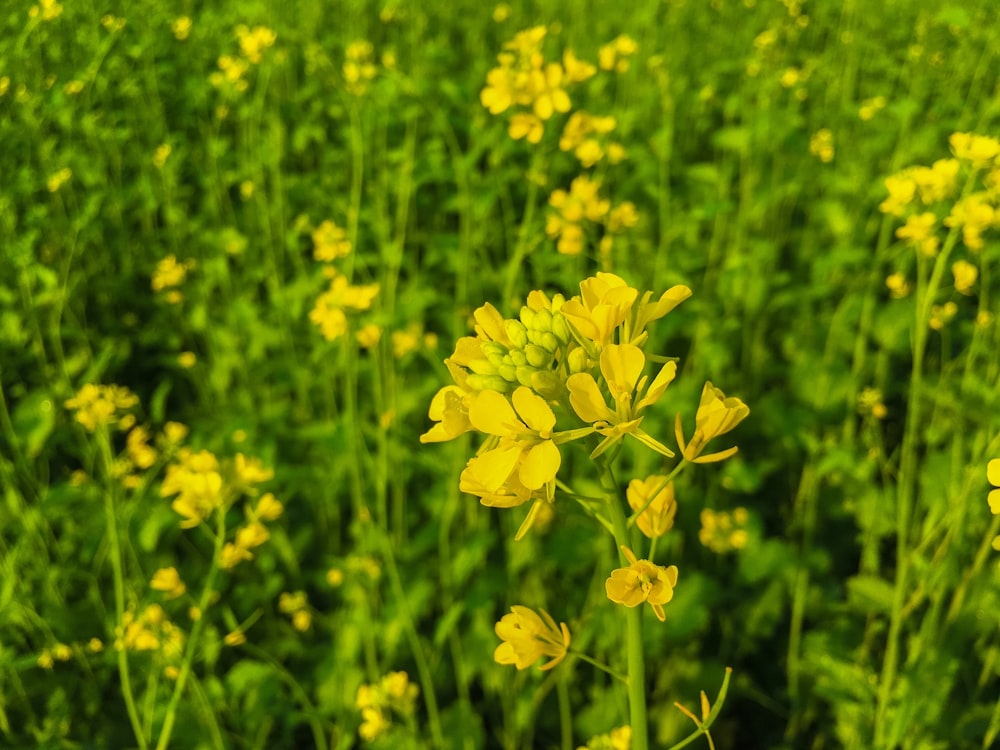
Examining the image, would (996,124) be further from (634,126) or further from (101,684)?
(101,684)

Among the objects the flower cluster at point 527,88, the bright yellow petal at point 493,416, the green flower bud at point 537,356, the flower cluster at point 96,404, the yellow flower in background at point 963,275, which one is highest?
the flower cluster at point 527,88

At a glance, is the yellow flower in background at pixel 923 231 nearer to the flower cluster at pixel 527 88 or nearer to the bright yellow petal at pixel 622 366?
the flower cluster at pixel 527 88

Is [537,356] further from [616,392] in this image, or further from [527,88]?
[527,88]

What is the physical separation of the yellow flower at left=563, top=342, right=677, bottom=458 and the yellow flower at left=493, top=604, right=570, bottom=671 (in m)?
0.21

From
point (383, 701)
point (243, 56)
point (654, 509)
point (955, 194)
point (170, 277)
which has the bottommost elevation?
point (383, 701)

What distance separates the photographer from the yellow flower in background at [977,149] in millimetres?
1471

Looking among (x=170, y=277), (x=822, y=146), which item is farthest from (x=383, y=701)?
(x=822, y=146)

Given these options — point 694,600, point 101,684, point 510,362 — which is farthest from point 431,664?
point 510,362

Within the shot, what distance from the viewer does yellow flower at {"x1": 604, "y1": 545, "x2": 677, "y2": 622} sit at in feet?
1.98

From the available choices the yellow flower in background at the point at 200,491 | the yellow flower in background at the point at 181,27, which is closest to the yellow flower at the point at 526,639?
the yellow flower in background at the point at 200,491

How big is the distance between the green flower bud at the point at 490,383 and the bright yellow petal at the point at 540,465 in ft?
0.29

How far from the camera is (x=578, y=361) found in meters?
0.70

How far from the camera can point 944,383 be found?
1.98 meters

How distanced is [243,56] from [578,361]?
9.68ft
